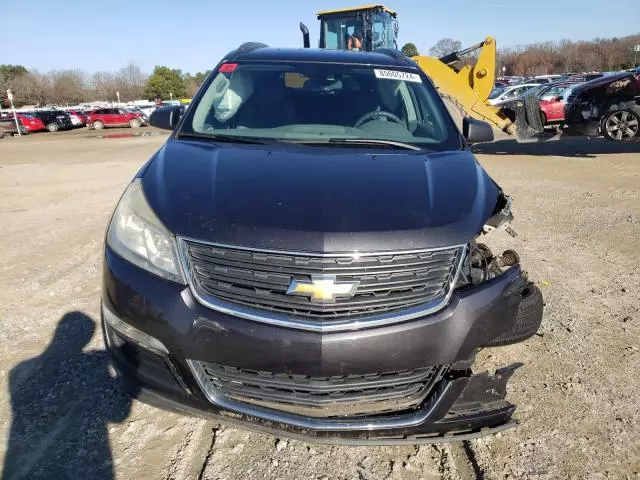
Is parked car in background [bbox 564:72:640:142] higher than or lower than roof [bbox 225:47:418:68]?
lower

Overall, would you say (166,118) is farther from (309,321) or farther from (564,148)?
(564,148)

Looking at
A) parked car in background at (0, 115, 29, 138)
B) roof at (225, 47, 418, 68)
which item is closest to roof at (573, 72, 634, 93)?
roof at (225, 47, 418, 68)

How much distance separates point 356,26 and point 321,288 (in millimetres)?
13579

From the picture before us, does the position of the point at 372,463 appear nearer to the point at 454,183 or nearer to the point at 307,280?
the point at 307,280

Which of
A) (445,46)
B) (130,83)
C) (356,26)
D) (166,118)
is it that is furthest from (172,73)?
(166,118)

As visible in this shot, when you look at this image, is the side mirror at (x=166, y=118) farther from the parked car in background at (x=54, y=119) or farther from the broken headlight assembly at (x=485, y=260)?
the parked car in background at (x=54, y=119)

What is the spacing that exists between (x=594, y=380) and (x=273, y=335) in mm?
2144

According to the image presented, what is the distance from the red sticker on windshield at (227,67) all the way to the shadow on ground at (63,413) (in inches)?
81.8

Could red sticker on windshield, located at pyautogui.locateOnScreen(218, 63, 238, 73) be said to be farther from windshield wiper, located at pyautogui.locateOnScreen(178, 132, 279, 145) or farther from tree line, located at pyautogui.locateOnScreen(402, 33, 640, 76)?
tree line, located at pyautogui.locateOnScreen(402, 33, 640, 76)

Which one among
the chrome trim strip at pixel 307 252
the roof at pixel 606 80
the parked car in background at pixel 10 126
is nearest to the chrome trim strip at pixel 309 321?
the chrome trim strip at pixel 307 252

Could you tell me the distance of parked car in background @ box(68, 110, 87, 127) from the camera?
33.8m

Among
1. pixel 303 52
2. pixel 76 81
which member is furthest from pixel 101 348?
pixel 76 81

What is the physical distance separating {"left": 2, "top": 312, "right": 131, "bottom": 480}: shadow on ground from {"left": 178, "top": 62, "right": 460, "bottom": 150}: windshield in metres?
1.59

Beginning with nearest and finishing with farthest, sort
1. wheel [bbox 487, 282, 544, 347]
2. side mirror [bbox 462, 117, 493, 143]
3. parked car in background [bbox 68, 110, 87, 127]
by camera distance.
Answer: wheel [bbox 487, 282, 544, 347] < side mirror [bbox 462, 117, 493, 143] < parked car in background [bbox 68, 110, 87, 127]
